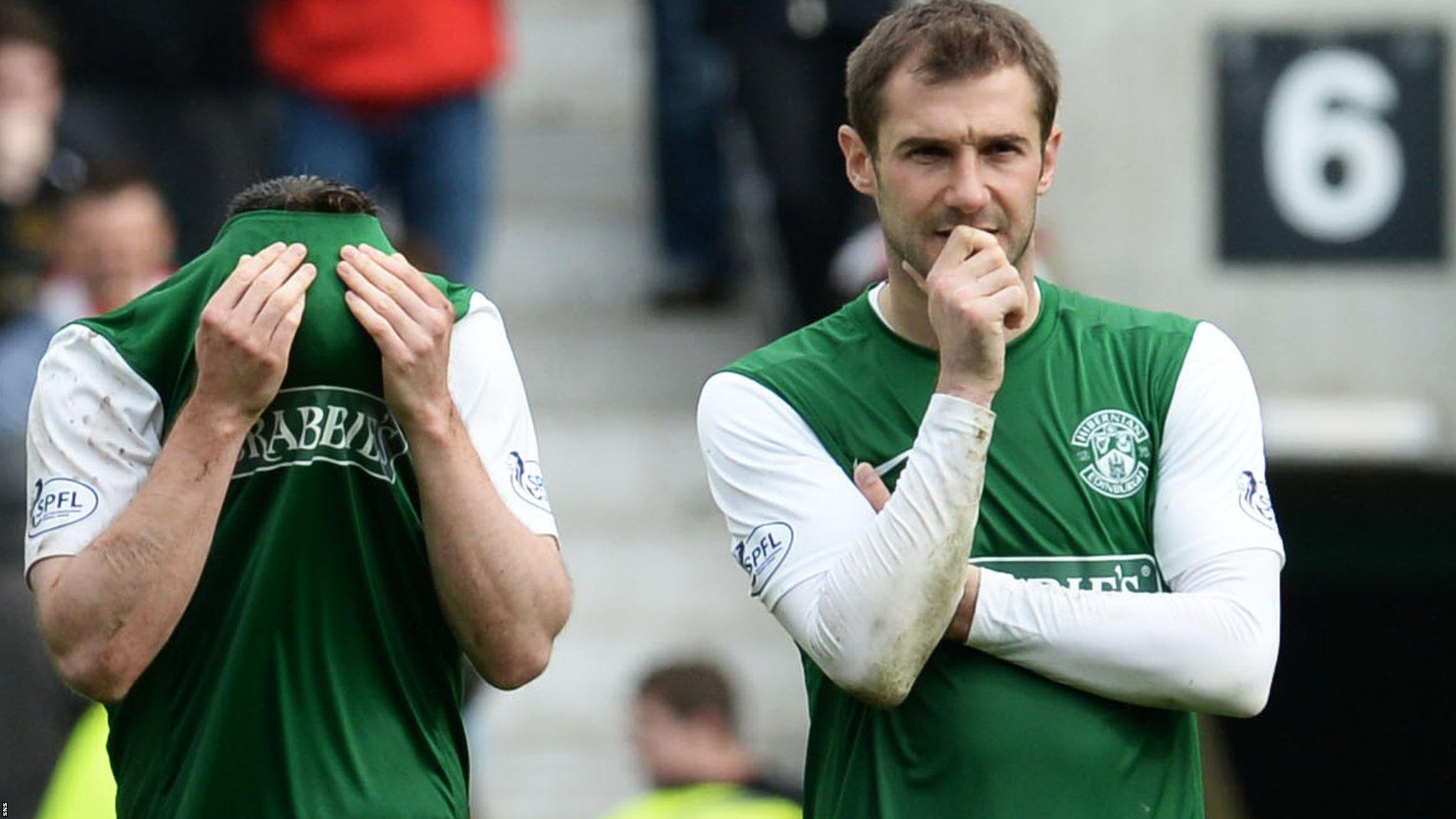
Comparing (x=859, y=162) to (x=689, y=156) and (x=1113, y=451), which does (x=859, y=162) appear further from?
(x=689, y=156)

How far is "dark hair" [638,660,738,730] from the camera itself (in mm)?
7617

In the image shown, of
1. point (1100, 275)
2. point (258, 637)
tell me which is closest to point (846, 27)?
point (1100, 275)

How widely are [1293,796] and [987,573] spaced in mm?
5998

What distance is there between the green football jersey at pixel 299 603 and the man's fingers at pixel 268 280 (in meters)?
0.04

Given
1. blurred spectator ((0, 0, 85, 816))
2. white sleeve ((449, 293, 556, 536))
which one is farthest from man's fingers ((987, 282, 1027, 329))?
blurred spectator ((0, 0, 85, 816))

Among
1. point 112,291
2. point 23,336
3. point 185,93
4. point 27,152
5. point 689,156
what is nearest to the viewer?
point 112,291

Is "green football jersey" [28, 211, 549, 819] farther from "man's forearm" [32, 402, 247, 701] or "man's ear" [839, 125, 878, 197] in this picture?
"man's ear" [839, 125, 878, 197]

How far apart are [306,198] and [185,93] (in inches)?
222

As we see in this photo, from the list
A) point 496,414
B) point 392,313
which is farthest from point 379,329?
point 496,414

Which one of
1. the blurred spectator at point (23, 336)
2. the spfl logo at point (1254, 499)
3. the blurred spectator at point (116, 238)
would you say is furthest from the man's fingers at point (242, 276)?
the blurred spectator at point (23, 336)

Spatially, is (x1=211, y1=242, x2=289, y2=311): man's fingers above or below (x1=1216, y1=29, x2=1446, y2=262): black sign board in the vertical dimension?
below

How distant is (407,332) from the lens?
405 cm

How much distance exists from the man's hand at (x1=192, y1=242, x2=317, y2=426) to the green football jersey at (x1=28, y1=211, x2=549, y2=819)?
2.5 inches

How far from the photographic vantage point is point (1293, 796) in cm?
989
